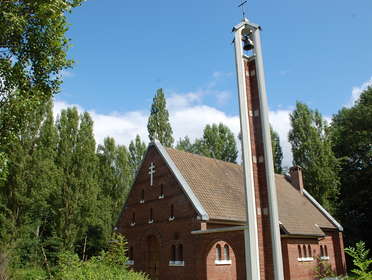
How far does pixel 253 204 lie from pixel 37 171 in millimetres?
19997

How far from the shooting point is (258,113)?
18391 mm

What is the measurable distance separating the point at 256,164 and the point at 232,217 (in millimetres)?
5223

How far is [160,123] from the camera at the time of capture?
42.9 metres

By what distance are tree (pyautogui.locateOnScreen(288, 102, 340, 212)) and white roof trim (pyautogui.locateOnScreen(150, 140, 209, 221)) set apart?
20.4 m

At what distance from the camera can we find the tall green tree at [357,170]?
125 ft

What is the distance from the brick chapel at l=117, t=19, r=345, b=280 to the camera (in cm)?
1688

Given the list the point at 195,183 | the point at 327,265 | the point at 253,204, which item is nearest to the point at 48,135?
the point at 195,183

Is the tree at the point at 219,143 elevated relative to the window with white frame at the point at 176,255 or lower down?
elevated

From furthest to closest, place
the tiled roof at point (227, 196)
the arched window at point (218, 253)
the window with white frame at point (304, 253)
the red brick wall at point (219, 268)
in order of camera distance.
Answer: the window with white frame at point (304, 253), the tiled roof at point (227, 196), the arched window at point (218, 253), the red brick wall at point (219, 268)

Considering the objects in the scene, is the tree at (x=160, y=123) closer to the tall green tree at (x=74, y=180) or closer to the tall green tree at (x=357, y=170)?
the tall green tree at (x=74, y=180)

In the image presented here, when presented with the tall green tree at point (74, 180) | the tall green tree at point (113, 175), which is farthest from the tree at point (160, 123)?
the tall green tree at point (74, 180)

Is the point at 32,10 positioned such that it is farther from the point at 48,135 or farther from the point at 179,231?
the point at 48,135

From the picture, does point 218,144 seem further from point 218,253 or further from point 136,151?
point 218,253

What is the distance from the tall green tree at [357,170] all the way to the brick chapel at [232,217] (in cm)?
1048
